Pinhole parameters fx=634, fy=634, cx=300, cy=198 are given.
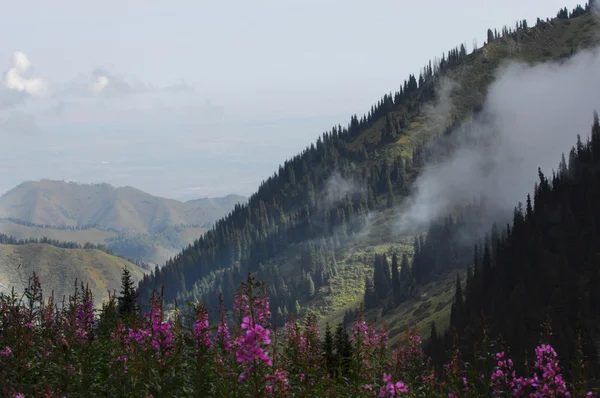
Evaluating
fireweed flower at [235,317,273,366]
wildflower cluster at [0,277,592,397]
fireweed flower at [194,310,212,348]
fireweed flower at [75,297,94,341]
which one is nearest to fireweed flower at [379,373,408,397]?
wildflower cluster at [0,277,592,397]

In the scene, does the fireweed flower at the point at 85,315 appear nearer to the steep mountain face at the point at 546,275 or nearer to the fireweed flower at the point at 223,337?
the fireweed flower at the point at 223,337

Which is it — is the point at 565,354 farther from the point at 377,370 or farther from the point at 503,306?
the point at 377,370

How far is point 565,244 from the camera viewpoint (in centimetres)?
12675

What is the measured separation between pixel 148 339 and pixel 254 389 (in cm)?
559

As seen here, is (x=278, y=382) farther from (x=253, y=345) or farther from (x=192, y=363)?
(x=192, y=363)

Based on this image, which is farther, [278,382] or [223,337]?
[223,337]

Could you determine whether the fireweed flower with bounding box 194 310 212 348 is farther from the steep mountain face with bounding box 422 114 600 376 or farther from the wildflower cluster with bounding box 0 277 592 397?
the steep mountain face with bounding box 422 114 600 376

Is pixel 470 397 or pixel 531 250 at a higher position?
pixel 470 397

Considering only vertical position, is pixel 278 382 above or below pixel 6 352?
above

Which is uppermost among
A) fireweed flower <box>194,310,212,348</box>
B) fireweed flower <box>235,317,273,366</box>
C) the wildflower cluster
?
fireweed flower <box>235,317,273,366</box>

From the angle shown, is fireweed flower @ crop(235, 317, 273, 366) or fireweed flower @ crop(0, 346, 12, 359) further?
fireweed flower @ crop(0, 346, 12, 359)

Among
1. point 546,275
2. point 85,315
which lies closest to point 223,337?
point 85,315

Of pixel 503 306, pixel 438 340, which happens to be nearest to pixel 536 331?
pixel 503 306

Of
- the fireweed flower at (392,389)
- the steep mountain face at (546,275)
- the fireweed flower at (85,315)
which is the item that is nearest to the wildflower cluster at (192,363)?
the fireweed flower at (392,389)
